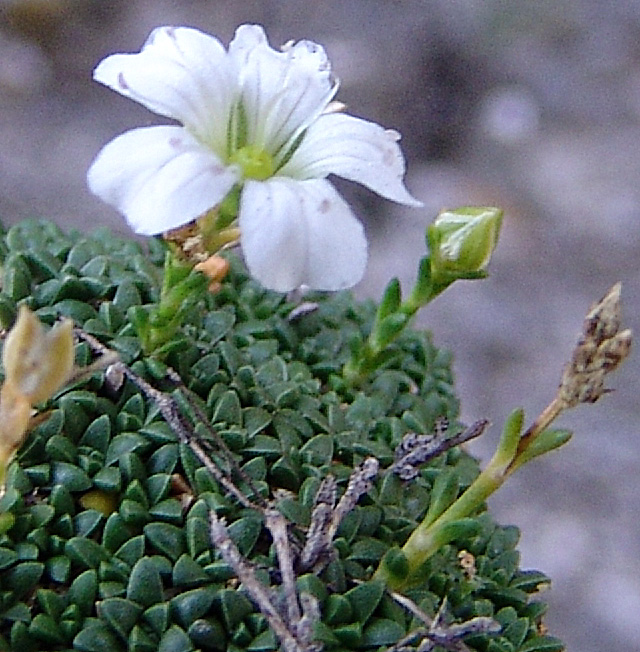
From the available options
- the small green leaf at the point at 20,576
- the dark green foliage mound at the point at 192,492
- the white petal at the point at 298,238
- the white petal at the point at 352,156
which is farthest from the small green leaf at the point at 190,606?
the white petal at the point at 352,156

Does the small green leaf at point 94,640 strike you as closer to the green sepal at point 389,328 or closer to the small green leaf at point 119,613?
the small green leaf at point 119,613

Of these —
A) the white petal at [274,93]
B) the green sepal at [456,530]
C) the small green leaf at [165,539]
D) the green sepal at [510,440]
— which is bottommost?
the small green leaf at [165,539]

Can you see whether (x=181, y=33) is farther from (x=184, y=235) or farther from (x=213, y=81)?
(x=184, y=235)

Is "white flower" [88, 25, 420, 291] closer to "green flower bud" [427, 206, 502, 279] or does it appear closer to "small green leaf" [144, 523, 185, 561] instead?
"green flower bud" [427, 206, 502, 279]

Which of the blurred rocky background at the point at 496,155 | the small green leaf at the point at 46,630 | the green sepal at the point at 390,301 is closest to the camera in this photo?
the small green leaf at the point at 46,630

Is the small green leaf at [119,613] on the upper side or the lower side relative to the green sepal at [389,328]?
lower

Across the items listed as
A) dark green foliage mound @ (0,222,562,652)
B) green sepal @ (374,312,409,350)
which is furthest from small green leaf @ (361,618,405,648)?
green sepal @ (374,312,409,350)

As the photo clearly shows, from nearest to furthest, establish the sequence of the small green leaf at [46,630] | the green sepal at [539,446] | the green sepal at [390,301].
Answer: the small green leaf at [46,630], the green sepal at [539,446], the green sepal at [390,301]
